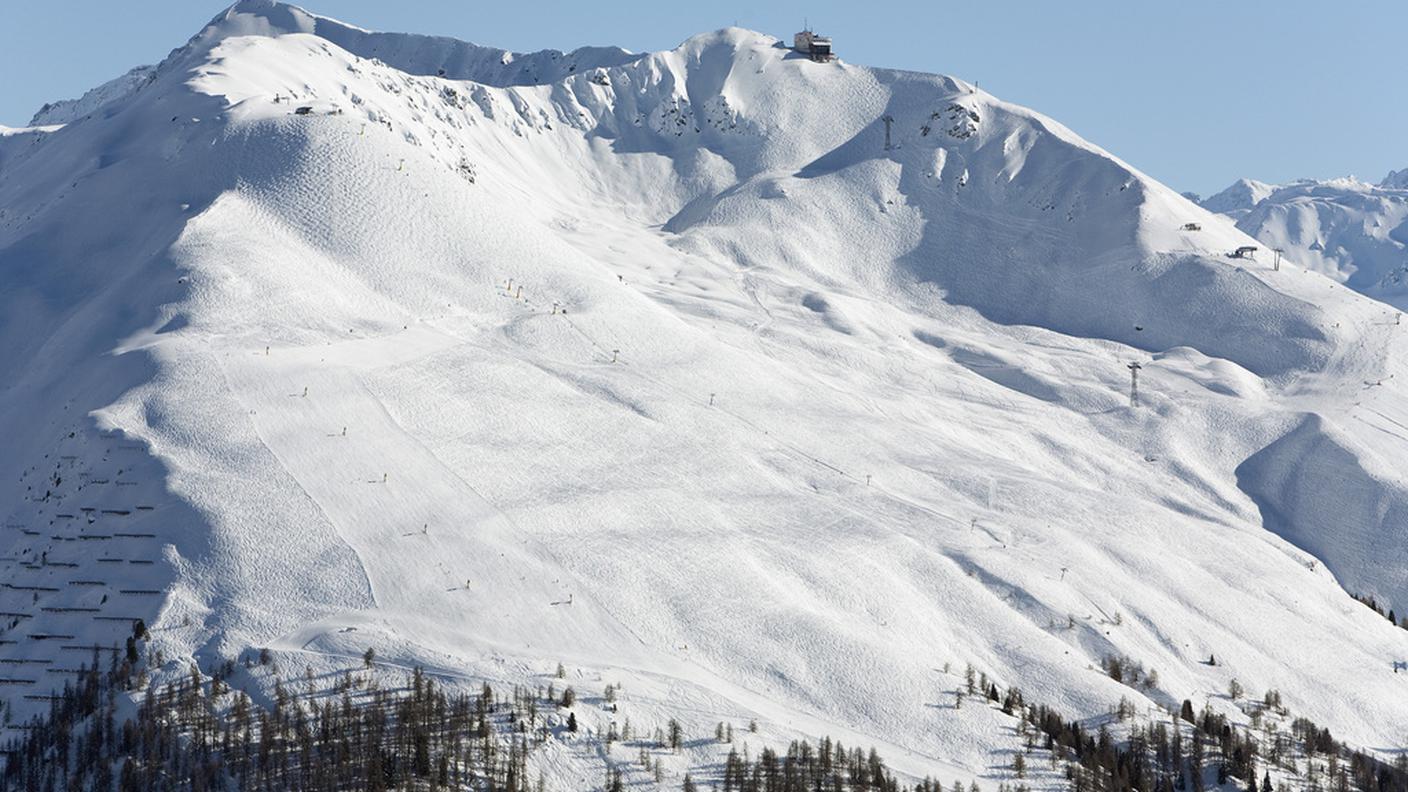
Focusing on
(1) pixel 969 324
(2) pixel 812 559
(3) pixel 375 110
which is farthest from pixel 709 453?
(3) pixel 375 110

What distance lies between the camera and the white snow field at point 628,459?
97.3 metres

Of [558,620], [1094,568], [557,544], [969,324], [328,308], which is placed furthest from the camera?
[969,324]

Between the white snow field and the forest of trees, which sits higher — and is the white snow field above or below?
above

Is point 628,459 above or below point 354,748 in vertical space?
above

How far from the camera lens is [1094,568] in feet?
403

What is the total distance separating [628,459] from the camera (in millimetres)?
123438

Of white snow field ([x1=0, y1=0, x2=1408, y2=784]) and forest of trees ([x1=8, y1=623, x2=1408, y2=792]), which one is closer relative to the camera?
forest of trees ([x1=8, y1=623, x2=1408, y2=792])

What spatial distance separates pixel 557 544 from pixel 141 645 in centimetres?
2804

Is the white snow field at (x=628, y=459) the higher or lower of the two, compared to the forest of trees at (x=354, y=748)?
higher

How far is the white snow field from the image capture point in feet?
319

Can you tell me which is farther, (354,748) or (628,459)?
(628,459)

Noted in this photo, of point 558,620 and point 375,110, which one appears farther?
point 375,110

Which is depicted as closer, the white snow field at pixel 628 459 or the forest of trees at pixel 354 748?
the forest of trees at pixel 354 748

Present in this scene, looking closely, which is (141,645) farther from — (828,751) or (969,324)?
(969,324)
